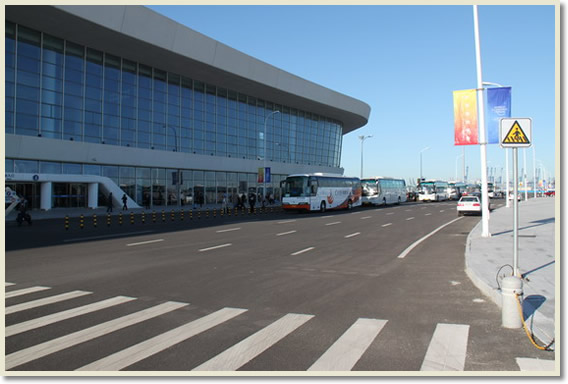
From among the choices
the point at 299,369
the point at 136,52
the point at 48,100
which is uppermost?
the point at 136,52

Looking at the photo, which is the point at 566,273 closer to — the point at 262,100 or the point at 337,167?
the point at 262,100

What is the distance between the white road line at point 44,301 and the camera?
6.96 meters

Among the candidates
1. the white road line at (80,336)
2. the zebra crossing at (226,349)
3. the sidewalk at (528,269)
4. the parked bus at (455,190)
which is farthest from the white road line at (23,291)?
the parked bus at (455,190)

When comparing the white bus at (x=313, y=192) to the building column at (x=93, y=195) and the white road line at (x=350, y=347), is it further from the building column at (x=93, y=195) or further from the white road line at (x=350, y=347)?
the white road line at (x=350, y=347)

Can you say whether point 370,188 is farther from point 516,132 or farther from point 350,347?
point 350,347

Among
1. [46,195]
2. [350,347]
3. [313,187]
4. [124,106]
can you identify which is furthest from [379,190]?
[350,347]

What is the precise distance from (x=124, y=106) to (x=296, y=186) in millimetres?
20524

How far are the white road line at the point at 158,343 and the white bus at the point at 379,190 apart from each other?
46.8 m

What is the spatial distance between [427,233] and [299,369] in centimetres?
1647

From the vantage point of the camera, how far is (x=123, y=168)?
1738 inches

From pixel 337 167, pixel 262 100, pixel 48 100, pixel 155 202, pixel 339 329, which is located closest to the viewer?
pixel 339 329

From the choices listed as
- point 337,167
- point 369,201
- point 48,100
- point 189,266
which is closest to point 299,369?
point 189,266

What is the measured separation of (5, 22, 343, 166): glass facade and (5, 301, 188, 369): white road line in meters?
35.7

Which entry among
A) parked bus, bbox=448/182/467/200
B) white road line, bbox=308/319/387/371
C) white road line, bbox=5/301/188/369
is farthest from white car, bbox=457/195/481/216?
parked bus, bbox=448/182/467/200
